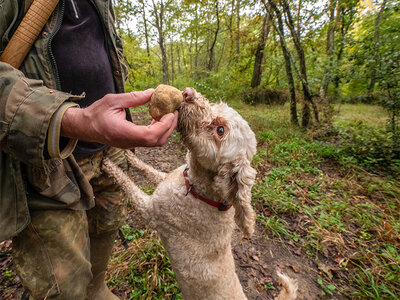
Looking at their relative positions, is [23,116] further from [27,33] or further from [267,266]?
[267,266]

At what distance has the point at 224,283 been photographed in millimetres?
1783

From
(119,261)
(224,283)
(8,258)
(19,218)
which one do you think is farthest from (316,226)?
(8,258)

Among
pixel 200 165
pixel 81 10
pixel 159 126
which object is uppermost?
pixel 81 10

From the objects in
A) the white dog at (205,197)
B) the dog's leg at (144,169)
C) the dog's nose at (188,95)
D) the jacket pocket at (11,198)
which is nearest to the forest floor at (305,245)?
the white dog at (205,197)

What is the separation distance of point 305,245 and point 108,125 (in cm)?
355

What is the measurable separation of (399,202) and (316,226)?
1.92 meters

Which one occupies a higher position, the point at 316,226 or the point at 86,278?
the point at 86,278

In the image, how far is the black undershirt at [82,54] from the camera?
127 centimetres

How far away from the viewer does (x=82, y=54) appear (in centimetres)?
133

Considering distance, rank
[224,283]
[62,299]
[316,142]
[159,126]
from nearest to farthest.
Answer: [159,126], [62,299], [224,283], [316,142]

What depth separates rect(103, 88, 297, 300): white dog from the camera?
167 centimetres

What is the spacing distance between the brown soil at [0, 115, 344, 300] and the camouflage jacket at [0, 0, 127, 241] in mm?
2035

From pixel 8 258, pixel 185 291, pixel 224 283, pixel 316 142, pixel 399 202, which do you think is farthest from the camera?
pixel 316 142

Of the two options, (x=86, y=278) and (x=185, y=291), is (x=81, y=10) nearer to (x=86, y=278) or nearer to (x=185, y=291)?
(x=86, y=278)
